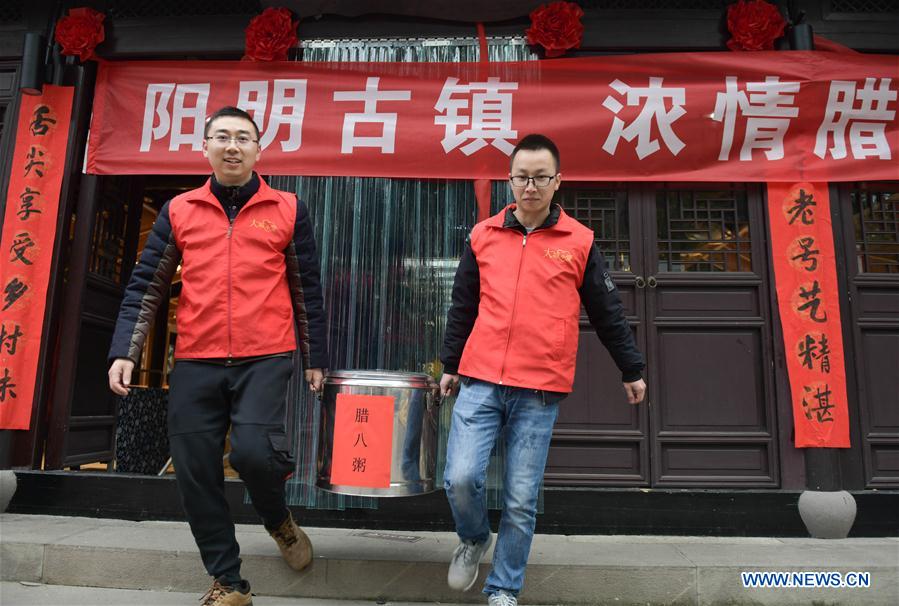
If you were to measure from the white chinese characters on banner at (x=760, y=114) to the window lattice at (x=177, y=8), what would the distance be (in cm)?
369

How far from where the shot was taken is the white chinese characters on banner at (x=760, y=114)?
14.0 feet

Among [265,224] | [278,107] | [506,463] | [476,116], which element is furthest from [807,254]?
[278,107]

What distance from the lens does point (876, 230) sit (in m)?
4.48

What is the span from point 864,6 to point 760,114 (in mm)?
1359

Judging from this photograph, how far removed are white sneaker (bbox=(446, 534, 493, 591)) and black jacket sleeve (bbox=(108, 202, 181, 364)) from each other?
179 centimetres

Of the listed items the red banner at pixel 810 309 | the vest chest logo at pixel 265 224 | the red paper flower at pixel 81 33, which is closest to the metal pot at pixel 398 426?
the vest chest logo at pixel 265 224

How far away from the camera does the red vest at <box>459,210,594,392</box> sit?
2646 millimetres

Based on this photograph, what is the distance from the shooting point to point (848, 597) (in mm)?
3182

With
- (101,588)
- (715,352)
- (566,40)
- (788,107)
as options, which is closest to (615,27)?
(566,40)

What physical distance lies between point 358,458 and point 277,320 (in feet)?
2.73

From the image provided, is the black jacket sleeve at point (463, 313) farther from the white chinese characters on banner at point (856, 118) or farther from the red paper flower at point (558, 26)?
the white chinese characters on banner at point (856, 118)

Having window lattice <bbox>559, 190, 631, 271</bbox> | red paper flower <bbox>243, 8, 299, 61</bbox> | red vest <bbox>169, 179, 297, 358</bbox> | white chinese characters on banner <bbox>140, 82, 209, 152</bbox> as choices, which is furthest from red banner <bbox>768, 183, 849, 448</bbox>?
white chinese characters on banner <bbox>140, 82, 209, 152</bbox>

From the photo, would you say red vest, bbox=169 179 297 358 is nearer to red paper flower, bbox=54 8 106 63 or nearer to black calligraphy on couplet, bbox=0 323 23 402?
black calligraphy on couplet, bbox=0 323 23 402

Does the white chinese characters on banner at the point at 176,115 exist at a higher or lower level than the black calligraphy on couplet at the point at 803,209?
higher
